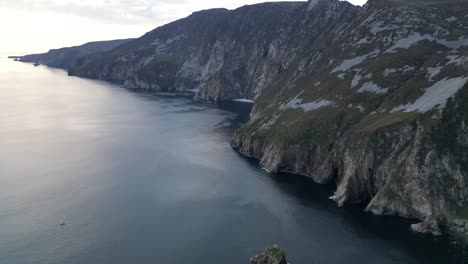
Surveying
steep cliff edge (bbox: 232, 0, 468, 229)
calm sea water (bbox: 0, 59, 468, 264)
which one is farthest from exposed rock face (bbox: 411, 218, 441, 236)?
steep cliff edge (bbox: 232, 0, 468, 229)

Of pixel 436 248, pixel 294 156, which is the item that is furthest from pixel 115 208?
pixel 436 248

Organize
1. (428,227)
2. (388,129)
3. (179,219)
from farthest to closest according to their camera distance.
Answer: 1. (388,129)
2. (179,219)
3. (428,227)

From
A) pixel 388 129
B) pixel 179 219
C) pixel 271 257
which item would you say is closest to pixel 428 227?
pixel 388 129

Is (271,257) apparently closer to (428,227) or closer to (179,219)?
(179,219)

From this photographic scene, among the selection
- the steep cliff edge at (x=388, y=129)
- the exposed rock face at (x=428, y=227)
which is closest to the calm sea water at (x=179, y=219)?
the exposed rock face at (x=428, y=227)

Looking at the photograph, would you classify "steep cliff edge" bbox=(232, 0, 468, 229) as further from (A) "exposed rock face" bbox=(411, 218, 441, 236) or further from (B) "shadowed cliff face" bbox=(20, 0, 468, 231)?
(A) "exposed rock face" bbox=(411, 218, 441, 236)

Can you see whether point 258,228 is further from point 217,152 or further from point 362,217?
point 217,152

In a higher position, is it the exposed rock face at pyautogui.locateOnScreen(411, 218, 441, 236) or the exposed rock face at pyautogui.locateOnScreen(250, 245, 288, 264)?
the exposed rock face at pyautogui.locateOnScreen(411, 218, 441, 236)

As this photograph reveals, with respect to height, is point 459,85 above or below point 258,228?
above

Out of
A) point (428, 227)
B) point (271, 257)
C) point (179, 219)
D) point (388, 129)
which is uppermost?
point (388, 129)
